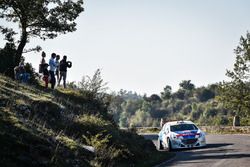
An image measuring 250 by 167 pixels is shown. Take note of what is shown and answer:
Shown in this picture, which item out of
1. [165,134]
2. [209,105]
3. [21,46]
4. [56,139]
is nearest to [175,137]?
[165,134]

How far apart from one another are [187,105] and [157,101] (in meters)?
19.3

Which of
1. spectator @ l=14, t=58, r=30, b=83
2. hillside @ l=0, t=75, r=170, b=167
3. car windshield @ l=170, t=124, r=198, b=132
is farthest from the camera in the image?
car windshield @ l=170, t=124, r=198, b=132

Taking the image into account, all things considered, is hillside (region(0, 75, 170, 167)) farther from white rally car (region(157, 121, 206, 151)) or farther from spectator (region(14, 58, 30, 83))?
spectator (region(14, 58, 30, 83))

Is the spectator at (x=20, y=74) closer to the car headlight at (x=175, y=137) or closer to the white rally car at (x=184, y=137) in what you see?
the white rally car at (x=184, y=137)

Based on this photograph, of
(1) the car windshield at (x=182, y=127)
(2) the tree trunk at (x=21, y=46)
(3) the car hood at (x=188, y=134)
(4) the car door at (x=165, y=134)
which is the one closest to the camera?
(3) the car hood at (x=188, y=134)

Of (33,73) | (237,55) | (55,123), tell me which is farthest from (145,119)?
(55,123)

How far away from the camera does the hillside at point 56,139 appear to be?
12.6m

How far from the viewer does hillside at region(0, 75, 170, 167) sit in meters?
12.6

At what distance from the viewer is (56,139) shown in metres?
15.1

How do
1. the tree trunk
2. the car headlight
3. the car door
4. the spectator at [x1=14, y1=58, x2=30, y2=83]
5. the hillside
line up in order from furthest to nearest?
1. the tree trunk
2. the car door
3. the spectator at [x1=14, y1=58, x2=30, y2=83]
4. the car headlight
5. the hillside

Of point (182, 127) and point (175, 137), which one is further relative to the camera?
point (182, 127)

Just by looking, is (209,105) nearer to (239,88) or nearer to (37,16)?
(239,88)

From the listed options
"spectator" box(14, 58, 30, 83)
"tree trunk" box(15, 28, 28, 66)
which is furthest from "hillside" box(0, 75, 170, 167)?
"tree trunk" box(15, 28, 28, 66)

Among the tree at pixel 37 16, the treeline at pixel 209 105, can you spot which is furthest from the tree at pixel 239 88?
the tree at pixel 37 16
